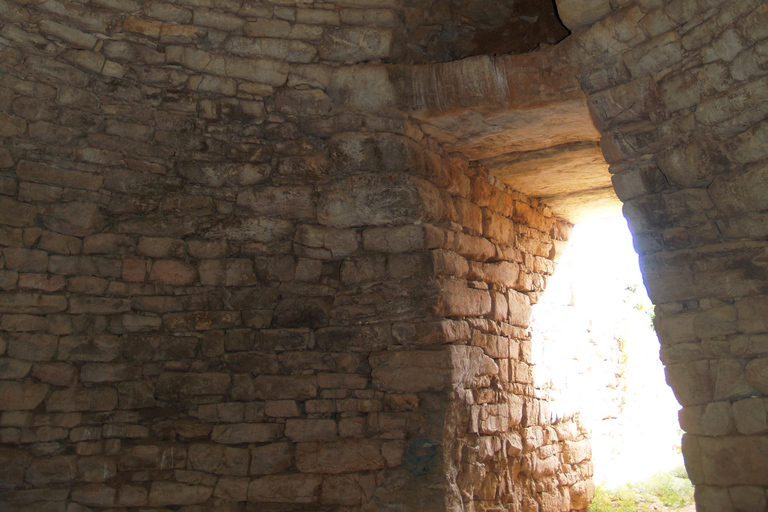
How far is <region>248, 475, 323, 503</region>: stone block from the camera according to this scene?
10.4 feet

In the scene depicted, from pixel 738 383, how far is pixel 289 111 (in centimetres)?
291

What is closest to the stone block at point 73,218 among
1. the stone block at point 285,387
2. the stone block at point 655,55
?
the stone block at point 285,387

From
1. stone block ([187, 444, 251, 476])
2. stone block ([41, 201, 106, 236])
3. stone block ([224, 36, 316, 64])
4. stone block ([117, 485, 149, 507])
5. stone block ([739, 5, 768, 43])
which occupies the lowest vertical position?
stone block ([117, 485, 149, 507])

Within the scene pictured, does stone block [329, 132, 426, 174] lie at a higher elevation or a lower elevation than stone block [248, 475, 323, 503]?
higher

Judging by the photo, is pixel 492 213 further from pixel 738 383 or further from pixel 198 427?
pixel 198 427

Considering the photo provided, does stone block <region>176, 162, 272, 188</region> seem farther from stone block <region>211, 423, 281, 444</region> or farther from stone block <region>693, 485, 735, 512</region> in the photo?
stone block <region>693, 485, 735, 512</region>

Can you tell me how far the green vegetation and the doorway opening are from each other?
14 centimetres

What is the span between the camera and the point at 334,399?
3.33m

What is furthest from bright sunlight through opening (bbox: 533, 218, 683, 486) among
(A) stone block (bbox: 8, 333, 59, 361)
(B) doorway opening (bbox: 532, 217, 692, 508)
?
(A) stone block (bbox: 8, 333, 59, 361)

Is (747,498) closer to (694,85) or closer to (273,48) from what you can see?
(694,85)

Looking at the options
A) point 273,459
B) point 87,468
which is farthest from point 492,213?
point 87,468

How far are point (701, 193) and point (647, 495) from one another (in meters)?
3.52

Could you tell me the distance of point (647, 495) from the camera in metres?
5.36

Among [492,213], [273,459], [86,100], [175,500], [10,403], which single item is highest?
[86,100]
